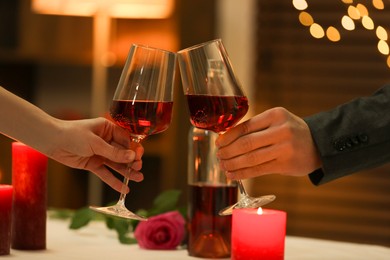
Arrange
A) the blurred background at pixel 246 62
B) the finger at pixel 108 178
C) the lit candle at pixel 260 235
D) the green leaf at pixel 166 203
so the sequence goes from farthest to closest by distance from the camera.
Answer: the blurred background at pixel 246 62
the green leaf at pixel 166 203
the finger at pixel 108 178
the lit candle at pixel 260 235

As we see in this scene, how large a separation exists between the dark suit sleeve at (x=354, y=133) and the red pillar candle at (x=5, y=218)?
0.58 metres

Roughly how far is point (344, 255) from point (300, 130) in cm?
32

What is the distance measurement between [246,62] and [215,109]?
214cm

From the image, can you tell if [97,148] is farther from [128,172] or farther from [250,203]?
[250,203]

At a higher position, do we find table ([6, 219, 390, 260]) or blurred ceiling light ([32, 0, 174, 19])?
blurred ceiling light ([32, 0, 174, 19])

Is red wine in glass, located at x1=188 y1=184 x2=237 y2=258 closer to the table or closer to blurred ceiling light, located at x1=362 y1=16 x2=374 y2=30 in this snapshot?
the table

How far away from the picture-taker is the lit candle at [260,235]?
1.25 metres

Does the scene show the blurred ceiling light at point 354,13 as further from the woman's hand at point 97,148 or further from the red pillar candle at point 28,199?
the red pillar candle at point 28,199

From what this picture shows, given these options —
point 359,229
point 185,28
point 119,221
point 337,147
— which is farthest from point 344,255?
point 185,28

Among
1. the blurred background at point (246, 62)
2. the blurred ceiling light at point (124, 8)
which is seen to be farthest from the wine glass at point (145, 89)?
the blurred ceiling light at point (124, 8)

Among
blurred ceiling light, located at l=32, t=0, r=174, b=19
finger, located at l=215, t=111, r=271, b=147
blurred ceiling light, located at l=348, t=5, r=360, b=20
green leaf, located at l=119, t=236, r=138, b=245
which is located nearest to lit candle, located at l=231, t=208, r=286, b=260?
finger, located at l=215, t=111, r=271, b=147

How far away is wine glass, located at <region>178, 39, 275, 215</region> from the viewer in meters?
1.29

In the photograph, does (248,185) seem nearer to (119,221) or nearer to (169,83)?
(119,221)

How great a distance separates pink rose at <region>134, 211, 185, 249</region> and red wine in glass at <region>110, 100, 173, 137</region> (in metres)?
0.25
